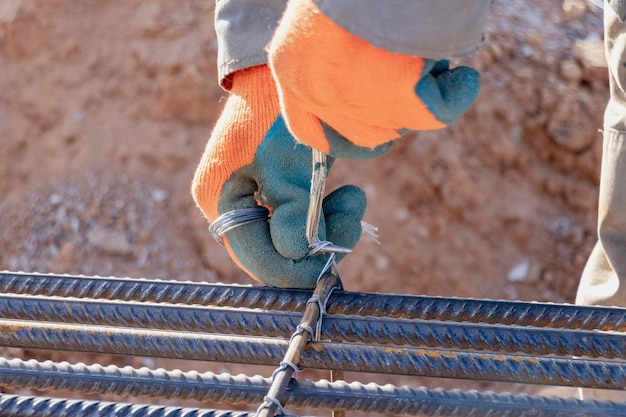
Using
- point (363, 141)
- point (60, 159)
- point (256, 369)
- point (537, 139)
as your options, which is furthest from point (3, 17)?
point (363, 141)

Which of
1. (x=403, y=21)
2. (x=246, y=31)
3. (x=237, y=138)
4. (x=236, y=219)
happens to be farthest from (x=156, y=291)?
(x=403, y=21)

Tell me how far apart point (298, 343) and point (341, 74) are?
36 cm

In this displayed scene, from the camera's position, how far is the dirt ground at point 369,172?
291 centimetres

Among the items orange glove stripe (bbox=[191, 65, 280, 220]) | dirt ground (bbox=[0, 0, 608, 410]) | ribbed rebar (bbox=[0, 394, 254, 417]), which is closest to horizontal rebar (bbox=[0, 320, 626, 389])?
ribbed rebar (bbox=[0, 394, 254, 417])

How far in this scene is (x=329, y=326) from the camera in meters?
1.01

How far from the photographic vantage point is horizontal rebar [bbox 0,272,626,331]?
1.04 m

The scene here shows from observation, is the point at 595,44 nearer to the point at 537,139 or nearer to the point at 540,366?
the point at 537,139

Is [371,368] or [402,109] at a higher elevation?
[402,109]

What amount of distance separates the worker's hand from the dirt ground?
2080 mm

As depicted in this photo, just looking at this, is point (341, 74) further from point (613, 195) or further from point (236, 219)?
point (613, 195)

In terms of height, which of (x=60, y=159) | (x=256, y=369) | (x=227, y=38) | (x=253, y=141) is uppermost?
(x=227, y=38)

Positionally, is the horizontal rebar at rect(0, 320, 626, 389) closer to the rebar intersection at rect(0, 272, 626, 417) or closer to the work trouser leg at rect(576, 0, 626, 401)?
the rebar intersection at rect(0, 272, 626, 417)

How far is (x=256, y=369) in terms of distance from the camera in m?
2.81

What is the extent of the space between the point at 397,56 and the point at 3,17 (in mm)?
2871
